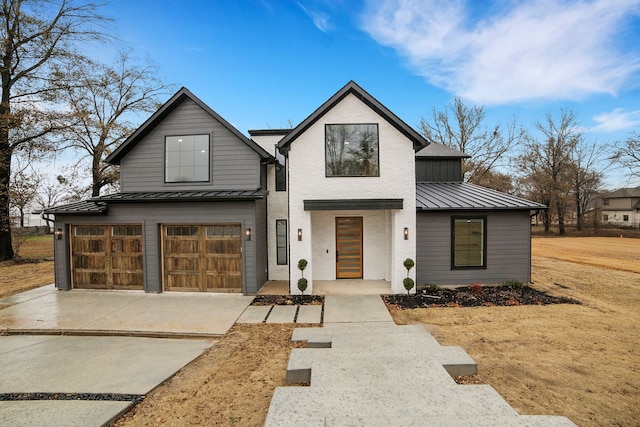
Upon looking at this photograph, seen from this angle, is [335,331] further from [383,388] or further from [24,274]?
[24,274]

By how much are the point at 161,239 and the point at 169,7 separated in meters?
10.3

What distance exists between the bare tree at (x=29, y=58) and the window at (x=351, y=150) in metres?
16.4

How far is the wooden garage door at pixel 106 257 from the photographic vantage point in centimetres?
970

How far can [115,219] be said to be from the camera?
970cm

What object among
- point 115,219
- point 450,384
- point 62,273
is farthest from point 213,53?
point 450,384

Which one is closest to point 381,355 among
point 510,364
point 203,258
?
point 510,364

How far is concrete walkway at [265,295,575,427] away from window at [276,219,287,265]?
17.4 ft

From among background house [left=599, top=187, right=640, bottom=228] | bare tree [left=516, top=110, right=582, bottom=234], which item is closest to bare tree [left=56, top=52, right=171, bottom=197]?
bare tree [left=516, top=110, right=582, bottom=234]

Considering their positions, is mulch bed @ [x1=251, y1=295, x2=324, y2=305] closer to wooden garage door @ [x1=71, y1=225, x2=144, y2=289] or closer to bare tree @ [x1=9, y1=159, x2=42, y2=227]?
wooden garage door @ [x1=71, y1=225, x2=144, y2=289]

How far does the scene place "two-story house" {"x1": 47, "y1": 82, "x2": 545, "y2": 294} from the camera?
9234 mm

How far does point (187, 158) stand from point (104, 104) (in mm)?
15070

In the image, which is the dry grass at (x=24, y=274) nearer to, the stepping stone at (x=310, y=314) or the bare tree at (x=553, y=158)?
the stepping stone at (x=310, y=314)

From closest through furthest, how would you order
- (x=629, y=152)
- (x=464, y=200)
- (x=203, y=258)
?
1. (x=203, y=258)
2. (x=464, y=200)
3. (x=629, y=152)

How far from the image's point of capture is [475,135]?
2808 cm
